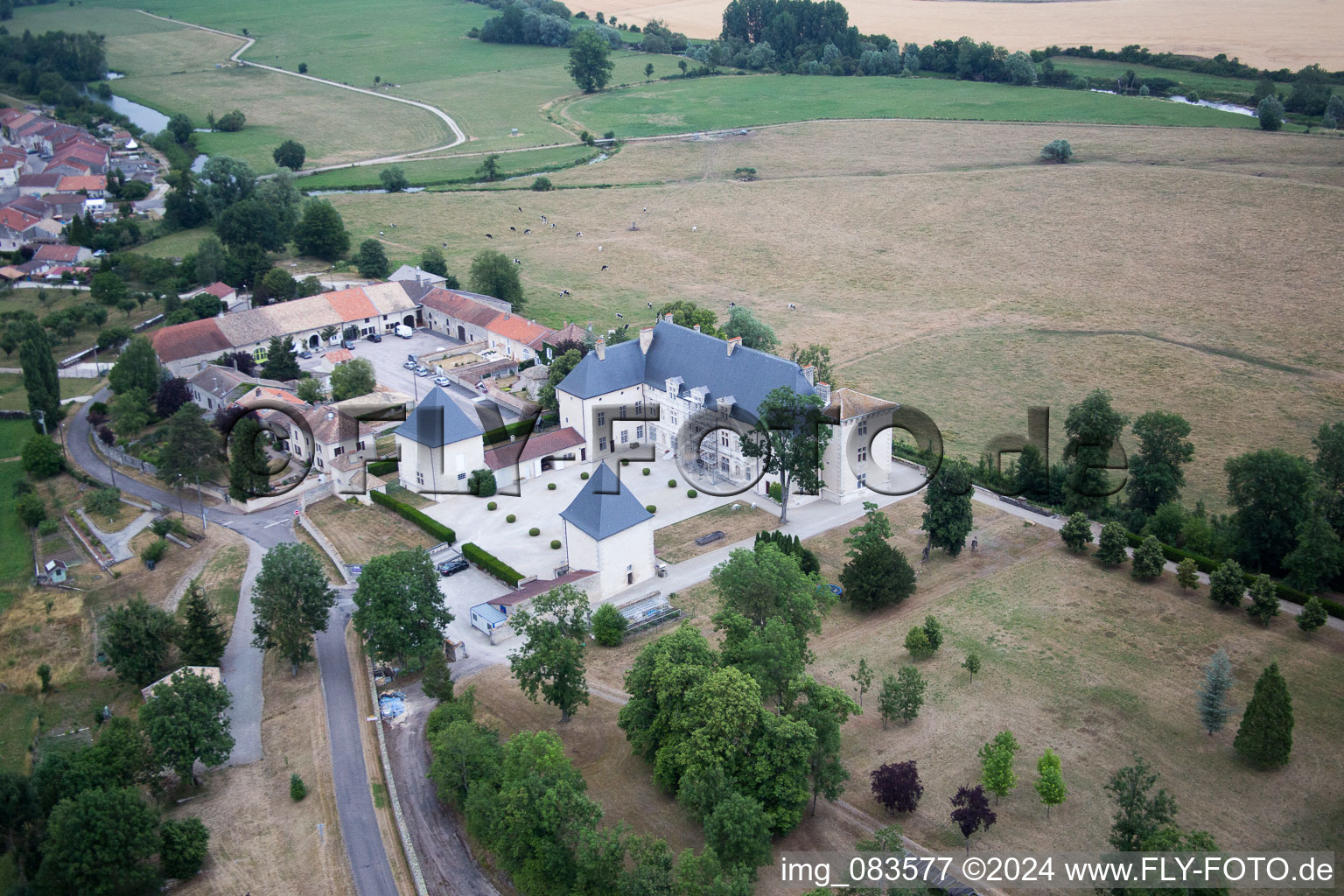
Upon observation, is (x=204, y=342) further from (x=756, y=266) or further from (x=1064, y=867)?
(x=1064, y=867)

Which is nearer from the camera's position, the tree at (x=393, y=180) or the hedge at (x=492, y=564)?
the hedge at (x=492, y=564)

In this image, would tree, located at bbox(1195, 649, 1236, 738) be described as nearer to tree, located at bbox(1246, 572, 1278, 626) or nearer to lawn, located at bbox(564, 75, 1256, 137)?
tree, located at bbox(1246, 572, 1278, 626)

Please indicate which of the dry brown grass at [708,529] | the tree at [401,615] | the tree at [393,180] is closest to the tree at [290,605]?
the tree at [401,615]

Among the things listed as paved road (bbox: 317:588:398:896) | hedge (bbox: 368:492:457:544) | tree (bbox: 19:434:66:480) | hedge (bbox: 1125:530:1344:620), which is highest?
hedge (bbox: 1125:530:1344:620)

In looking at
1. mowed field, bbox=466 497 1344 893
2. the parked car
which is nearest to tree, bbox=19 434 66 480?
the parked car

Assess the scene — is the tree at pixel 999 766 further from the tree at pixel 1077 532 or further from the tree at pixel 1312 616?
the tree at pixel 1077 532

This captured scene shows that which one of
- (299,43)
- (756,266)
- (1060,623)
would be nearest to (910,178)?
(756,266)
